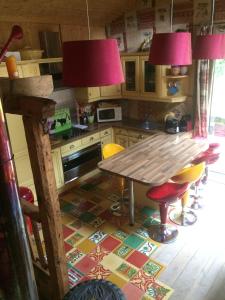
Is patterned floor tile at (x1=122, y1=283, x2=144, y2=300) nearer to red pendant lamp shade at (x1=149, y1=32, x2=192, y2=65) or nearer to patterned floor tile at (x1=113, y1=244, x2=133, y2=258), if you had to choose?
patterned floor tile at (x1=113, y1=244, x2=133, y2=258)

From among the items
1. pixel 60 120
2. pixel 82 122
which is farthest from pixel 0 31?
pixel 82 122

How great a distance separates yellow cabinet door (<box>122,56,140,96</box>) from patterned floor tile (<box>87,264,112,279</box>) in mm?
2937

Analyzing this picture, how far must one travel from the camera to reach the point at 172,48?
212 cm

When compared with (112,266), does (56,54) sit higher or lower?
higher

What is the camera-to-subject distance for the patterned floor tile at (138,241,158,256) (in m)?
2.87

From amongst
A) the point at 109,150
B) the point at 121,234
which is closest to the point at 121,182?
the point at 109,150

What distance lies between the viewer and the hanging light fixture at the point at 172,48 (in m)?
2.12

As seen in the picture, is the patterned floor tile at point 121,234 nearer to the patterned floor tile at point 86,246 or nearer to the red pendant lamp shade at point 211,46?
the patterned floor tile at point 86,246

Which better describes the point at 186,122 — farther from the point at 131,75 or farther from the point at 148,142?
the point at 131,75

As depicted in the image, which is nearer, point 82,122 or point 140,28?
point 140,28

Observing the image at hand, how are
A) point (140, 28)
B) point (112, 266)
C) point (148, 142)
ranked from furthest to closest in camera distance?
1. point (140, 28)
2. point (148, 142)
3. point (112, 266)

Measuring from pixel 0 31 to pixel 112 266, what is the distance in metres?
3.17

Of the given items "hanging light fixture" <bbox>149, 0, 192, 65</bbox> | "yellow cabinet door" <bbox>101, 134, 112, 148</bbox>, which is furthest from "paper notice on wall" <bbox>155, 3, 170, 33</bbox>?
"hanging light fixture" <bbox>149, 0, 192, 65</bbox>

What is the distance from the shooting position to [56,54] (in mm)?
4008
